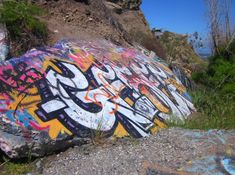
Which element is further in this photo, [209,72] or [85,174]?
[209,72]

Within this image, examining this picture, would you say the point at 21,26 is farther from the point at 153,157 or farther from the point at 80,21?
the point at 153,157

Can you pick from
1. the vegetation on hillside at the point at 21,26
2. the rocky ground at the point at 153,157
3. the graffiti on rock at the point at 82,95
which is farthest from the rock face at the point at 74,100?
the vegetation on hillside at the point at 21,26

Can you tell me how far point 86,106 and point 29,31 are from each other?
253 cm

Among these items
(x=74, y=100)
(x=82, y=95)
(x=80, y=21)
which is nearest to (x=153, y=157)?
(x=74, y=100)

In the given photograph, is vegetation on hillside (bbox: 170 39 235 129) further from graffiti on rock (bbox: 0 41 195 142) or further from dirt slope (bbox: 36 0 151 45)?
dirt slope (bbox: 36 0 151 45)

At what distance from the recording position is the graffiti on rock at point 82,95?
520 centimetres

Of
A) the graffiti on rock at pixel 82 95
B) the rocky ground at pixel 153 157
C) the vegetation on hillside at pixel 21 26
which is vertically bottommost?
the rocky ground at pixel 153 157

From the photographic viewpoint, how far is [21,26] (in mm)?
7570

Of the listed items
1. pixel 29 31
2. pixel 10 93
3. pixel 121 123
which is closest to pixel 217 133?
pixel 121 123

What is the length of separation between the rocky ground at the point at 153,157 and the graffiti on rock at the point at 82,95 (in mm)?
336

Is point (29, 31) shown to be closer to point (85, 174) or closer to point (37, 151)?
point (37, 151)

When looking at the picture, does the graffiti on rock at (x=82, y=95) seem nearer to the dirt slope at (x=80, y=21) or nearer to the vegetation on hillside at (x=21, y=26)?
the vegetation on hillside at (x=21, y=26)

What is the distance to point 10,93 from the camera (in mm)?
5266

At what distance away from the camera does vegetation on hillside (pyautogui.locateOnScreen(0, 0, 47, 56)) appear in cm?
727
